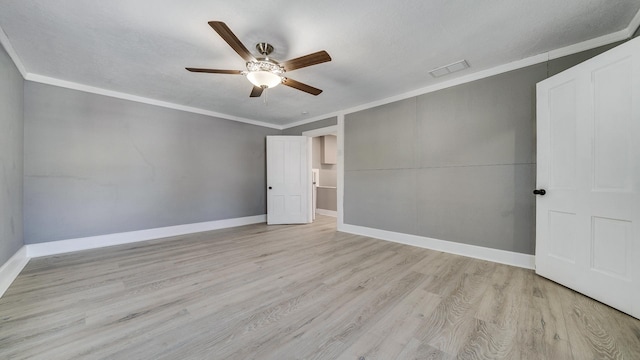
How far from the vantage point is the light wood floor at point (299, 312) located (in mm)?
1398

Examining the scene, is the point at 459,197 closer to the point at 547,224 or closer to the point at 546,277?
the point at 547,224

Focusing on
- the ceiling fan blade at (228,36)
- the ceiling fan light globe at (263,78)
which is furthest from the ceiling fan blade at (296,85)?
the ceiling fan blade at (228,36)

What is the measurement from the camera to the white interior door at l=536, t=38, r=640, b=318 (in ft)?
5.78

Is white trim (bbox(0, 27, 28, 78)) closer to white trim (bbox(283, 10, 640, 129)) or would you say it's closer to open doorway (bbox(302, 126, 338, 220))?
white trim (bbox(283, 10, 640, 129))

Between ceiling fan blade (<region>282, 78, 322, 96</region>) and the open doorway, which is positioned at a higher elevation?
ceiling fan blade (<region>282, 78, 322, 96</region>)

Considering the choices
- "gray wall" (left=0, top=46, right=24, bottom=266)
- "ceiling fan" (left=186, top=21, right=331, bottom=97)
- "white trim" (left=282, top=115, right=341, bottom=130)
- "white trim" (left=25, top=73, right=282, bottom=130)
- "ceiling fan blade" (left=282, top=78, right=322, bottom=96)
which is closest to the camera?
"ceiling fan" (left=186, top=21, right=331, bottom=97)

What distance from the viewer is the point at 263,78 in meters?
2.30

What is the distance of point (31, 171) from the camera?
307 centimetres

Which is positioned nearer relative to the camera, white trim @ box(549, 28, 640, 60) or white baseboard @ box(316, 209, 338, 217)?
white trim @ box(549, 28, 640, 60)

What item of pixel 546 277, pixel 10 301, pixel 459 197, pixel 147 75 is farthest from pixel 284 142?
pixel 546 277

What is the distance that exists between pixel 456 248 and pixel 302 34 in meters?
3.34

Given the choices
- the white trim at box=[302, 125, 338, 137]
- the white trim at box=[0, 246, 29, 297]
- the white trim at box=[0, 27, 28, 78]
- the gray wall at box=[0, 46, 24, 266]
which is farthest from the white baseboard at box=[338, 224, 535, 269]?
the white trim at box=[0, 27, 28, 78]

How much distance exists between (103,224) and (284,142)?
11.9ft

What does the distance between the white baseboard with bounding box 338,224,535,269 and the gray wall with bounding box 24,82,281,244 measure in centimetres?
319
